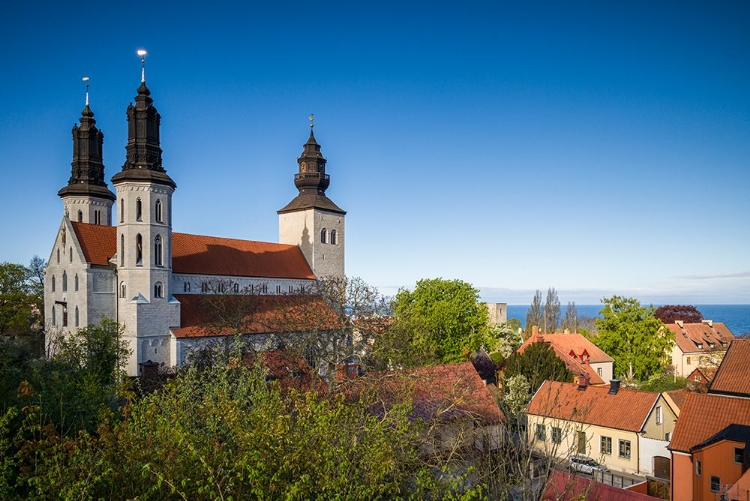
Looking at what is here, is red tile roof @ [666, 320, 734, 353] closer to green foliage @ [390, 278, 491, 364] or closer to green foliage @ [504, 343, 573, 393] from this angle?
green foliage @ [390, 278, 491, 364]

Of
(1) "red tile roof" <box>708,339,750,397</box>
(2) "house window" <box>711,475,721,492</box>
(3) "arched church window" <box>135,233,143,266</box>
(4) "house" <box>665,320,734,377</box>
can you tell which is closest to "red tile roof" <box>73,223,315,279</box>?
(3) "arched church window" <box>135,233,143,266</box>

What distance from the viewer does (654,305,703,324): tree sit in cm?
7550

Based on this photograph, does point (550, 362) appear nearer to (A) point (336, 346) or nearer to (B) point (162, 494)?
(A) point (336, 346)

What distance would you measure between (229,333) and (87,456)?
96.4 feet

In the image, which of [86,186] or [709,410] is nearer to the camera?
[709,410]

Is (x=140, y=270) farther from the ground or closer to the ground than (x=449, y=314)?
farther from the ground

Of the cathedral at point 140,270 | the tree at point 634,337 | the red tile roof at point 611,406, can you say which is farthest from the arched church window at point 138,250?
the tree at point 634,337

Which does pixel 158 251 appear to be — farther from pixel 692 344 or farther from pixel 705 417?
pixel 692 344

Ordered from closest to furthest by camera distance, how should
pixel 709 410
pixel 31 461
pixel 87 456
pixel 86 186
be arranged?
1. pixel 87 456
2. pixel 31 461
3. pixel 709 410
4. pixel 86 186

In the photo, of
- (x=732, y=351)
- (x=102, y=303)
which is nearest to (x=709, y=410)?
(x=732, y=351)

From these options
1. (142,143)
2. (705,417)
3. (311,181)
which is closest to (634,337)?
(705,417)

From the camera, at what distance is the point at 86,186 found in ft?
141

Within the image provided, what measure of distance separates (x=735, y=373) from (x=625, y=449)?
18.5 feet

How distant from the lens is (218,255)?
138 ft
